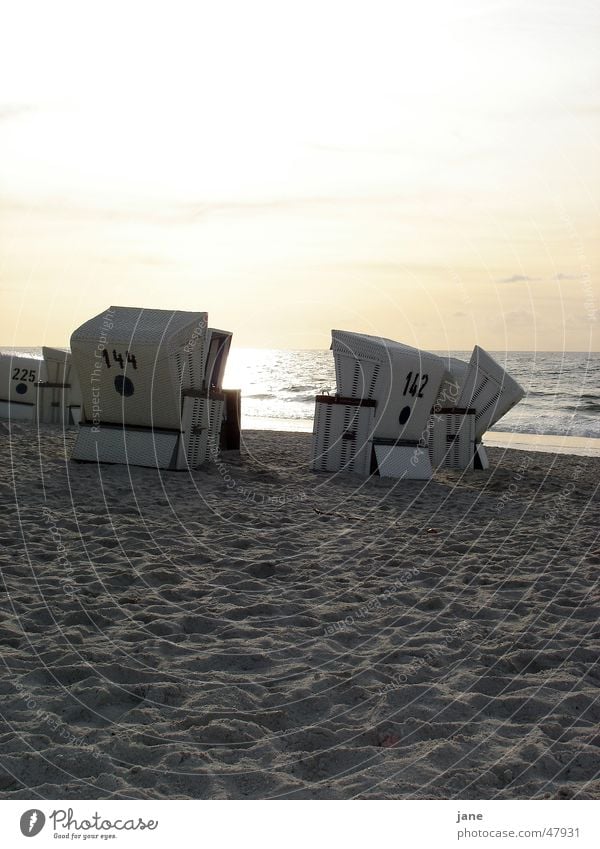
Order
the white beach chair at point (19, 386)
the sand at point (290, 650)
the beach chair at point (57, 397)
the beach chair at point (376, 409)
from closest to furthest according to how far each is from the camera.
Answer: the sand at point (290, 650), the beach chair at point (376, 409), the beach chair at point (57, 397), the white beach chair at point (19, 386)

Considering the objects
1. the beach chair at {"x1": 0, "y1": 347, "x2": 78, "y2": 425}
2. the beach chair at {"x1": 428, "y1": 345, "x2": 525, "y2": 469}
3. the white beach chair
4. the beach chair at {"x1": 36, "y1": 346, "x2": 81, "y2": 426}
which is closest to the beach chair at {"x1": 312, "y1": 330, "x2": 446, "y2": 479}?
the beach chair at {"x1": 428, "y1": 345, "x2": 525, "y2": 469}

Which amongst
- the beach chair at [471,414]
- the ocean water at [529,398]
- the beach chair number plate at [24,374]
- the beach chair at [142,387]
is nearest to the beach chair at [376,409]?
the beach chair at [471,414]

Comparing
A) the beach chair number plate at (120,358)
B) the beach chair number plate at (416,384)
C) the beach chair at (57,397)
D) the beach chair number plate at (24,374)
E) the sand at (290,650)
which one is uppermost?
the beach chair number plate at (120,358)

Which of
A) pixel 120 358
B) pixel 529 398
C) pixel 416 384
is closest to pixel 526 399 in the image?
pixel 529 398

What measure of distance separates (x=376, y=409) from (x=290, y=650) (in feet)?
22.2

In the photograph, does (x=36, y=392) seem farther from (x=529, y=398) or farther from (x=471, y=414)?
(x=529, y=398)

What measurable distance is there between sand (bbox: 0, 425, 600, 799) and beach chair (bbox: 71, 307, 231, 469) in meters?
1.82

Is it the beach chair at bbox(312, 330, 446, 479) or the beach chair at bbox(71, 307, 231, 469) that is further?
the beach chair at bbox(312, 330, 446, 479)

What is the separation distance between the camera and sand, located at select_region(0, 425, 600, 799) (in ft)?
11.5

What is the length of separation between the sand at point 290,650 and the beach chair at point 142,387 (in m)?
1.82

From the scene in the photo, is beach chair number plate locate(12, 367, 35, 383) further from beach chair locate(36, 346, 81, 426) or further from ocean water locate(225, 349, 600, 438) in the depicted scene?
ocean water locate(225, 349, 600, 438)

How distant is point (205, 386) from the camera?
11914 mm

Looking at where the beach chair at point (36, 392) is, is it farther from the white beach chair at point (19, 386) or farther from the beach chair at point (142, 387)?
the beach chair at point (142, 387)

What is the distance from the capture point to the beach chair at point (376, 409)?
11.1 metres
